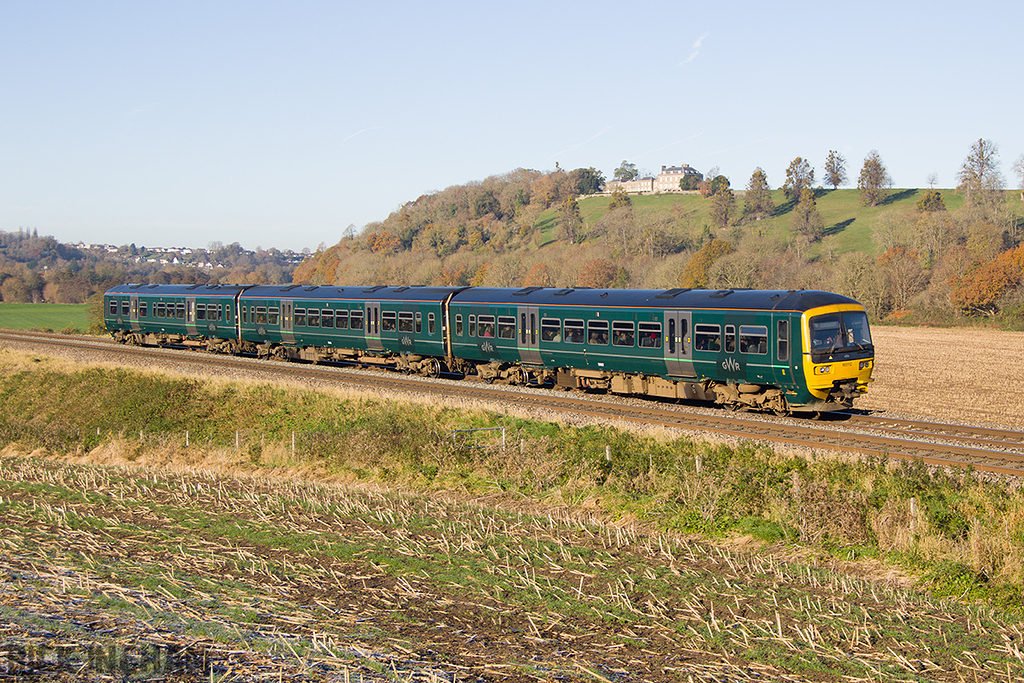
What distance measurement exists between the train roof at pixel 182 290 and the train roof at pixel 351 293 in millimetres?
1686

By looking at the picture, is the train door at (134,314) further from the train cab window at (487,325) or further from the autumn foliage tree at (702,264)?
the autumn foliage tree at (702,264)

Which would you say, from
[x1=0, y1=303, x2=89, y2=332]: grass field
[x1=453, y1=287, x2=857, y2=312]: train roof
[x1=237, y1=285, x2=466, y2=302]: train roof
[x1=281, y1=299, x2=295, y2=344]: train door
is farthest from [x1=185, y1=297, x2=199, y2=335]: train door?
[x1=0, y1=303, x2=89, y2=332]: grass field

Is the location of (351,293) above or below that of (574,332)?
above

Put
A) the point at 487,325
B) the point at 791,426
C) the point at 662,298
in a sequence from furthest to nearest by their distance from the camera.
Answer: the point at 487,325
the point at 662,298
the point at 791,426

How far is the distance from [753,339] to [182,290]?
35.3 meters

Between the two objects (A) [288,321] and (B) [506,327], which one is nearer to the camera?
(B) [506,327]

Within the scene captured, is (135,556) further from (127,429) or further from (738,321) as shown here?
(127,429)

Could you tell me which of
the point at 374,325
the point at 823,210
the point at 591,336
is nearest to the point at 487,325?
the point at 591,336

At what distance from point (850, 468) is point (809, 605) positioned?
6.39 m

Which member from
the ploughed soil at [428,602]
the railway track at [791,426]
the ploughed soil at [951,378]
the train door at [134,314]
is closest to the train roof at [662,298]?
the railway track at [791,426]

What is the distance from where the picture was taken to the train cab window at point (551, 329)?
28703mm

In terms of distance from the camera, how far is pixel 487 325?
3130 cm

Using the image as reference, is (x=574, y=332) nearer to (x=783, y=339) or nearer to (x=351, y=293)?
(x=783, y=339)

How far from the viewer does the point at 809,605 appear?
9.79 metres
